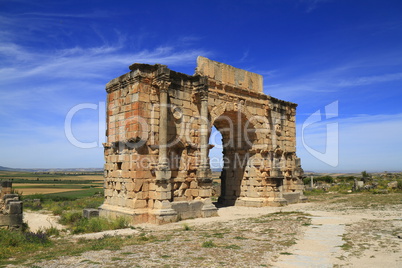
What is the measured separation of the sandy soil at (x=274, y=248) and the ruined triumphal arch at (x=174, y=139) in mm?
1592

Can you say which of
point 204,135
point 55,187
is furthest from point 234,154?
point 55,187

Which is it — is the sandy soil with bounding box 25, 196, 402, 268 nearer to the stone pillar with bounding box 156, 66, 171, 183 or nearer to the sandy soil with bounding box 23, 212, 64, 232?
the stone pillar with bounding box 156, 66, 171, 183

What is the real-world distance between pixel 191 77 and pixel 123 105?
2.82 metres

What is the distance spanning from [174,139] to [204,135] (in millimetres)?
1277

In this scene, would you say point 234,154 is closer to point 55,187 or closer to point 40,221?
point 40,221

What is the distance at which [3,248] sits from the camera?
700 cm

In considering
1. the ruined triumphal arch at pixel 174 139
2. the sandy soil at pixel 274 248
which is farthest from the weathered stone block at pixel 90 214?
the sandy soil at pixel 274 248

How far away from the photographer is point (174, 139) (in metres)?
12.1

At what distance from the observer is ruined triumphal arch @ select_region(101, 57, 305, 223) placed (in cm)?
1109

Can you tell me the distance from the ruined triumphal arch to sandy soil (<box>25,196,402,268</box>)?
1592 millimetres

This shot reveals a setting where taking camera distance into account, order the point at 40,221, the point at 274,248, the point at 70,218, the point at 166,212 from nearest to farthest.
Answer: the point at 274,248, the point at 166,212, the point at 70,218, the point at 40,221

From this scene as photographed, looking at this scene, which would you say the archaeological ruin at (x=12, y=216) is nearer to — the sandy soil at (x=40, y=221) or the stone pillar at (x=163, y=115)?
the sandy soil at (x=40, y=221)

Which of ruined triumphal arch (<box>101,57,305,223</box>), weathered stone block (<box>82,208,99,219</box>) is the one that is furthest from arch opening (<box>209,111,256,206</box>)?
weathered stone block (<box>82,208,99,219</box>)

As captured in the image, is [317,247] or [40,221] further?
[40,221]
